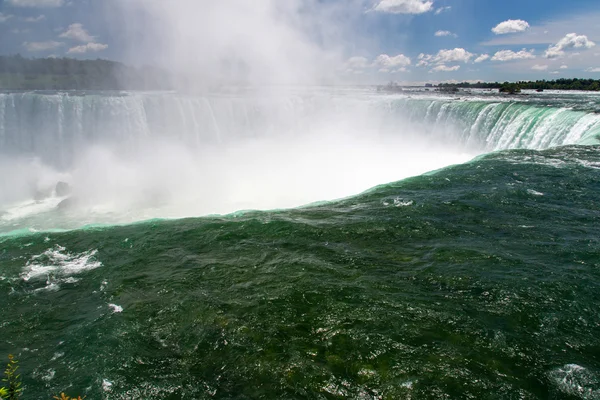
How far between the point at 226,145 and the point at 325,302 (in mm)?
21538

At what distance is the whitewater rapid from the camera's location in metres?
15.0

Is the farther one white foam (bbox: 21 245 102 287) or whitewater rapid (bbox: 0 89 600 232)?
whitewater rapid (bbox: 0 89 600 232)

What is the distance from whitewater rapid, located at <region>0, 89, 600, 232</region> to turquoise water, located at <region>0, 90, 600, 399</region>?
5499 mm

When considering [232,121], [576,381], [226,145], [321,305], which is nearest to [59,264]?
[321,305]

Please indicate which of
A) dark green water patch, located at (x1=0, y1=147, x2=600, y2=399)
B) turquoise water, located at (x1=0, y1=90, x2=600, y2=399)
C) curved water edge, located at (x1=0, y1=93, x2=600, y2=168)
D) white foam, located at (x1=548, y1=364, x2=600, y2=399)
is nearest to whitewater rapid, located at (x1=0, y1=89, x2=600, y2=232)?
curved water edge, located at (x1=0, y1=93, x2=600, y2=168)

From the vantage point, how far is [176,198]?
49.1 feet

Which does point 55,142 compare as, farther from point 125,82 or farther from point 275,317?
point 275,317

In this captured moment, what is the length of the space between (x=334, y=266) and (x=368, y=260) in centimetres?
67

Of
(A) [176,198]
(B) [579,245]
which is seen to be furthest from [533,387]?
(A) [176,198]


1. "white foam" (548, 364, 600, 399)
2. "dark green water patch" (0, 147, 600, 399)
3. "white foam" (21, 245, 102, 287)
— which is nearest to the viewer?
"white foam" (548, 364, 600, 399)

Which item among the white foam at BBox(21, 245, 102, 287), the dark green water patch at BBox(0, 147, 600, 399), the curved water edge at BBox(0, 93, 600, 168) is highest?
the curved water edge at BBox(0, 93, 600, 168)

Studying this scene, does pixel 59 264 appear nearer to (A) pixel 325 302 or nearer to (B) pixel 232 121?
(A) pixel 325 302

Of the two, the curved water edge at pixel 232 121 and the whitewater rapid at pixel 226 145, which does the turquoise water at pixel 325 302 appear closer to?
the whitewater rapid at pixel 226 145

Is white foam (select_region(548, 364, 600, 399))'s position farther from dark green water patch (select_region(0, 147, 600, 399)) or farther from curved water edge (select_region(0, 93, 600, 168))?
curved water edge (select_region(0, 93, 600, 168))
